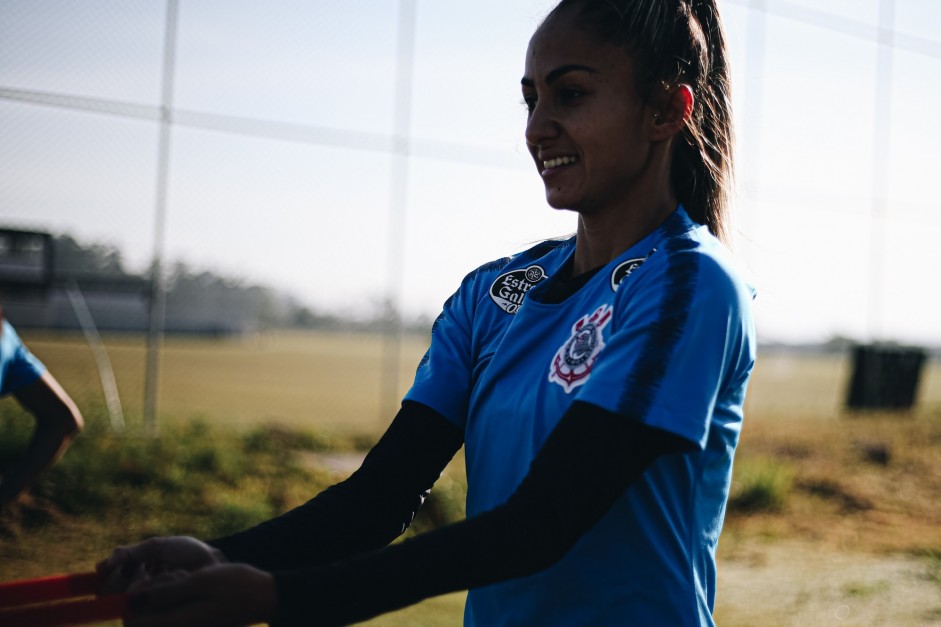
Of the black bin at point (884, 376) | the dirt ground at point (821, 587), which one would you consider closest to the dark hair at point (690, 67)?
the dirt ground at point (821, 587)

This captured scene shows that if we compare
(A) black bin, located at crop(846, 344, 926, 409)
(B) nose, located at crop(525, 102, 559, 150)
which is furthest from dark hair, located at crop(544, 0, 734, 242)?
(A) black bin, located at crop(846, 344, 926, 409)

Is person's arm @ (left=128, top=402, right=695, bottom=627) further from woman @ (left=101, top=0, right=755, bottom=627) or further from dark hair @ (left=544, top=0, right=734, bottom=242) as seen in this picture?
dark hair @ (left=544, top=0, right=734, bottom=242)

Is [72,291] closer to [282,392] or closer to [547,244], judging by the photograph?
[547,244]

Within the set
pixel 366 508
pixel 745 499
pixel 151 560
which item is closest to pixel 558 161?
pixel 366 508

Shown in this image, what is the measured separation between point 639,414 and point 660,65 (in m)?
0.66

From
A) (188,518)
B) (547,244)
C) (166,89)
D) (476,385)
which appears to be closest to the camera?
(476,385)

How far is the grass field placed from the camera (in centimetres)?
515

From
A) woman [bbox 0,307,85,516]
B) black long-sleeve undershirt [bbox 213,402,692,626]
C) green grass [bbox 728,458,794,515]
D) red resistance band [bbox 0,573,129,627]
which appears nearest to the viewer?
red resistance band [bbox 0,573,129,627]

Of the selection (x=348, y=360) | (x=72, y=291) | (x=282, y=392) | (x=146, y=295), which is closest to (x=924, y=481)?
(x=146, y=295)

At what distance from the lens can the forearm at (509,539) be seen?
1.15 m

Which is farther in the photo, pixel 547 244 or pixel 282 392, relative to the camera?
pixel 282 392

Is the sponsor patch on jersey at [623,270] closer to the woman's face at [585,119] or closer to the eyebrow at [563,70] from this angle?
the woman's face at [585,119]

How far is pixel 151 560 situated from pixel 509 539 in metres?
0.54

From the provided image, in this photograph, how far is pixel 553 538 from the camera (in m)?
1.20
